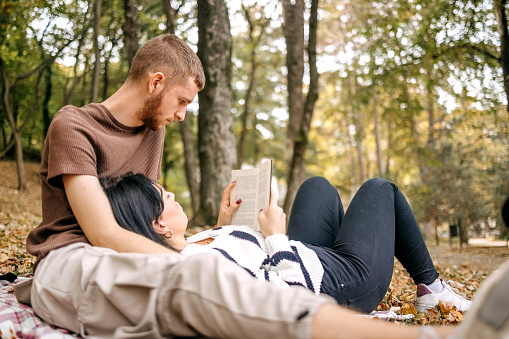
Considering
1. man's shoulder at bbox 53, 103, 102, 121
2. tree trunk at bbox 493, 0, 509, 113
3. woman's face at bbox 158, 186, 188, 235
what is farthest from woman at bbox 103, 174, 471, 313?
tree trunk at bbox 493, 0, 509, 113

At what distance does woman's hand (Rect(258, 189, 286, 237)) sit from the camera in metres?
2.44

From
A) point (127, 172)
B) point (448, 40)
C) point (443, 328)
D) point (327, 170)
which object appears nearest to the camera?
point (443, 328)

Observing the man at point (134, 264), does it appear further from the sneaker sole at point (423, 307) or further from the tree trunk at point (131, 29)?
the tree trunk at point (131, 29)

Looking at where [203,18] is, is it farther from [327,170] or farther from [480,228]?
[327,170]

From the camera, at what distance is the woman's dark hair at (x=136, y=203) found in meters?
2.15

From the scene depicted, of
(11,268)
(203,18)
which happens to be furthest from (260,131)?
(11,268)

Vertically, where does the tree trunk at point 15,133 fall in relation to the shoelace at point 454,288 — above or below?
above

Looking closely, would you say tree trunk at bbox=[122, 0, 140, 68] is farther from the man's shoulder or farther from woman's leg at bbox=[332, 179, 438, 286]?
woman's leg at bbox=[332, 179, 438, 286]

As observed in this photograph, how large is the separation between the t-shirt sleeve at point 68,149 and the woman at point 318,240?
18cm

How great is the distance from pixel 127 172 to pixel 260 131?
1624 centimetres

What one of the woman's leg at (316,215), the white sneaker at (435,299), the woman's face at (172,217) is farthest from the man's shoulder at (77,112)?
the white sneaker at (435,299)

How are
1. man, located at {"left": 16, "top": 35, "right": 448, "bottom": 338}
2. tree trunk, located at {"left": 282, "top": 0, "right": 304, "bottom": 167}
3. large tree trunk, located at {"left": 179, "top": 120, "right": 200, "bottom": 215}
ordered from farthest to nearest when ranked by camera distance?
large tree trunk, located at {"left": 179, "top": 120, "right": 200, "bottom": 215} < tree trunk, located at {"left": 282, "top": 0, "right": 304, "bottom": 167} < man, located at {"left": 16, "top": 35, "right": 448, "bottom": 338}

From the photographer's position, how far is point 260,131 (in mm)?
18766

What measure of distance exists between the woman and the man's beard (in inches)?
19.8
